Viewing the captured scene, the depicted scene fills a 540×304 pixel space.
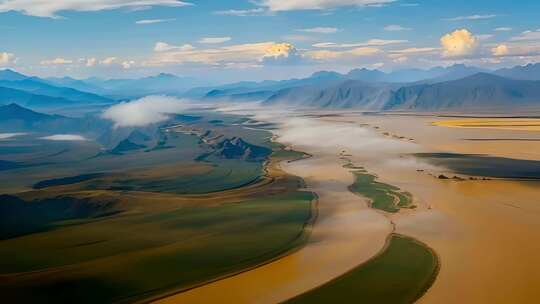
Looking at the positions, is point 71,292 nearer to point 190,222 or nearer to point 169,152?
point 190,222

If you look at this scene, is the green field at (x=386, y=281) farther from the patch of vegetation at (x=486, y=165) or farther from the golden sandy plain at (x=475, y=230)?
the patch of vegetation at (x=486, y=165)

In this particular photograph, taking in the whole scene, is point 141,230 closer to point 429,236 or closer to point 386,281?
point 386,281

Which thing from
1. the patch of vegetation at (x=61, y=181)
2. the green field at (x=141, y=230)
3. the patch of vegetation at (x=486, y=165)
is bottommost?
the patch of vegetation at (x=486, y=165)

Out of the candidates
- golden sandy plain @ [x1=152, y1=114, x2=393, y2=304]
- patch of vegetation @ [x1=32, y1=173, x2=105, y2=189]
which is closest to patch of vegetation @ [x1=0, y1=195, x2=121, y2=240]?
patch of vegetation @ [x1=32, y1=173, x2=105, y2=189]

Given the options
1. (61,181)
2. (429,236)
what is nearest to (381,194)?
(429,236)

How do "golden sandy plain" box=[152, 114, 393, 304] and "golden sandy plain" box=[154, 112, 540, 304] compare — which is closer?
"golden sandy plain" box=[152, 114, 393, 304]

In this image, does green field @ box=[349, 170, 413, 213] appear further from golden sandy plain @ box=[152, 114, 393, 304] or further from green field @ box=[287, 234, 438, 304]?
green field @ box=[287, 234, 438, 304]

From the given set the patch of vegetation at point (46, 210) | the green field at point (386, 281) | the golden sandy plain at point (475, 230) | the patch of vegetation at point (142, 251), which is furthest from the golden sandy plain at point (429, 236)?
the patch of vegetation at point (46, 210)
